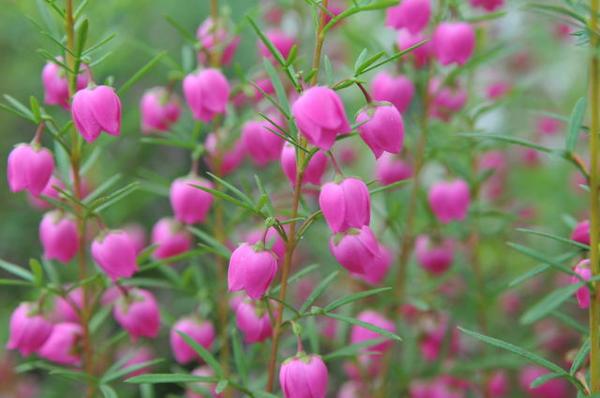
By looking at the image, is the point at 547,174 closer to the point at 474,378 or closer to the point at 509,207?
the point at 509,207

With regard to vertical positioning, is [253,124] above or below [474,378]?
above

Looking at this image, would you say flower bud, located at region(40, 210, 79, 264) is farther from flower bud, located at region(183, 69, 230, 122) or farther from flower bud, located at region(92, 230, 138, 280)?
flower bud, located at region(183, 69, 230, 122)

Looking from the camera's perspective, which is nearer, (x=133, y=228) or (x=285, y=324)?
(x=285, y=324)

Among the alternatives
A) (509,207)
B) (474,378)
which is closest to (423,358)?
(474,378)

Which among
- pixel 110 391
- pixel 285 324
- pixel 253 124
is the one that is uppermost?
pixel 253 124

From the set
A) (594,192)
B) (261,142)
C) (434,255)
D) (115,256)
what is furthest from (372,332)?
(594,192)

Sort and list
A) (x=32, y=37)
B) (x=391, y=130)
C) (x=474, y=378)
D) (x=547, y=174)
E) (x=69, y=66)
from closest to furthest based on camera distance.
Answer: (x=391, y=130)
(x=69, y=66)
(x=474, y=378)
(x=32, y=37)
(x=547, y=174)

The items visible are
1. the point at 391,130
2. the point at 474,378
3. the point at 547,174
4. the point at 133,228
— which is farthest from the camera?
the point at 547,174
